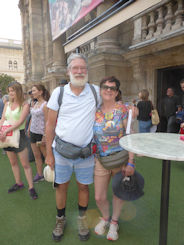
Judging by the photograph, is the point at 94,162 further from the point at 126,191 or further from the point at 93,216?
the point at 93,216

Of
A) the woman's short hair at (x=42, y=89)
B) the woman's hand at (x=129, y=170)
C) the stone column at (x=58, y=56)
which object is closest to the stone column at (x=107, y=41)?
the woman's short hair at (x=42, y=89)

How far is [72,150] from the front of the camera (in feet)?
5.31

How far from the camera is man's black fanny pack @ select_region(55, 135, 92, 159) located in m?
1.62

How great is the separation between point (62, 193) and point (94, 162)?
0.48 metres

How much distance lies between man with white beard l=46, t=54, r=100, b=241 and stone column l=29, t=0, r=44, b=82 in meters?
11.6

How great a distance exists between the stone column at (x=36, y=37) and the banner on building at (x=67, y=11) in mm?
4918

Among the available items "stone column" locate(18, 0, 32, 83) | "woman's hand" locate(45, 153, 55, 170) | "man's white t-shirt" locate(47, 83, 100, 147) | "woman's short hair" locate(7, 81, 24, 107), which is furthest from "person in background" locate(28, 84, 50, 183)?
"stone column" locate(18, 0, 32, 83)

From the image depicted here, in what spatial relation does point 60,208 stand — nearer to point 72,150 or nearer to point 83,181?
point 83,181

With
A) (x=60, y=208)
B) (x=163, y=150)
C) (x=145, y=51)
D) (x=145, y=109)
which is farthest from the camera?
(x=145, y=51)

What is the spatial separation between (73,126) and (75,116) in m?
0.10

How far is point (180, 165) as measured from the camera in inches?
149

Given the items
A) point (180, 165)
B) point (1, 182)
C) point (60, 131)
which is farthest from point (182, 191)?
point (1, 182)

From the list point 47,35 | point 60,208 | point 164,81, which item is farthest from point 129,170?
point 47,35

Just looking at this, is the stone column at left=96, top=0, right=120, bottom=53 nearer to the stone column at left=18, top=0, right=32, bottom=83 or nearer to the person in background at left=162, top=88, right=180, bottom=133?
the person in background at left=162, top=88, right=180, bottom=133
